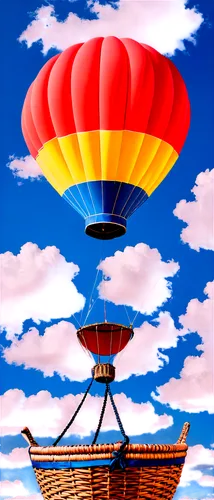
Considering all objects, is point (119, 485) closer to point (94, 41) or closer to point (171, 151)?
point (171, 151)

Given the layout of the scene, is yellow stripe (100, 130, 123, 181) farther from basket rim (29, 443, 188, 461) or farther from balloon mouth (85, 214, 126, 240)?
basket rim (29, 443, 188, 461)

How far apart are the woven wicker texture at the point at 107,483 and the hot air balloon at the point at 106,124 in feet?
19.3

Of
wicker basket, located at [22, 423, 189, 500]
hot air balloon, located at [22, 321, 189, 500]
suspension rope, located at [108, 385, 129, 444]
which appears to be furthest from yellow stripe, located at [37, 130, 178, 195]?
wicker basket, located at [22, 423, 189, 500]

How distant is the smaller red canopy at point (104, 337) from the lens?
16.5 feet

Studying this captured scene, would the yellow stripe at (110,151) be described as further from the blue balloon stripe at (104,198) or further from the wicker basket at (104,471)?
the wicker basket at (104,471)

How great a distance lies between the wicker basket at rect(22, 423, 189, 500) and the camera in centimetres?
406

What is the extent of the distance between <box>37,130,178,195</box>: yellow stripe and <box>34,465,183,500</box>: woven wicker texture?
19.8 feet

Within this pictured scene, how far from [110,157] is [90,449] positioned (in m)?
6.30

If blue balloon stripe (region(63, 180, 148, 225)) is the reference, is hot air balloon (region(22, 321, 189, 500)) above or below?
below

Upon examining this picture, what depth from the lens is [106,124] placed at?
9453 millimetres

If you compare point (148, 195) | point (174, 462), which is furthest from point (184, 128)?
point (174, 462)

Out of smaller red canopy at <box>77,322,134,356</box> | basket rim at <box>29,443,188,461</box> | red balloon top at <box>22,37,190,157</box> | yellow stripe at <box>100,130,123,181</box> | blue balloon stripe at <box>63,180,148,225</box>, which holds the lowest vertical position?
basket rim at <box>29,443,188,461</box>

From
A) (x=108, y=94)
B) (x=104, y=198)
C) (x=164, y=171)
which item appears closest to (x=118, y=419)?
(x=104, y=198)

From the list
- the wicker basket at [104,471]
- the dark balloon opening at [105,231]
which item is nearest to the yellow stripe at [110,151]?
the dark balloon opening at [105,231]
